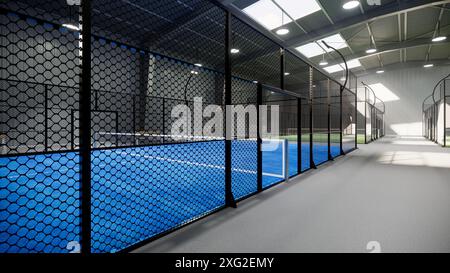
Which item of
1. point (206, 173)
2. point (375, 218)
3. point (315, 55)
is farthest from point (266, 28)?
point (375, 218)

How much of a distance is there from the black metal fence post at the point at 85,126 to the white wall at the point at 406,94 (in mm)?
22499

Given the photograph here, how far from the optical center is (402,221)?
6.36 feet

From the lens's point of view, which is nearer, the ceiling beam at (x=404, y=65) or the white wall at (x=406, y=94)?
the ceiling beam at (x=404, y=65)

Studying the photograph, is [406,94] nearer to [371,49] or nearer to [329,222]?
[371,49]

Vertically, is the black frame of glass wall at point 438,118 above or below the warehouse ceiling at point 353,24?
below

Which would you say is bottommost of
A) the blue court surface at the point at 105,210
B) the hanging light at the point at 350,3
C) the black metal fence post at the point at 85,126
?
the blue court surface at the point at 105,210

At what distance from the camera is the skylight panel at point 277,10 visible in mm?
8203

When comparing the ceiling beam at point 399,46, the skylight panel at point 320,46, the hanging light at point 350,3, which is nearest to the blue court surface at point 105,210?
the hanging light at point 350,3

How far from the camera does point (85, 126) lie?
1.23 m

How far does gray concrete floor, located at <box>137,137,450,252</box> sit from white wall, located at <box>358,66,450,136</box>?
61.2 ft

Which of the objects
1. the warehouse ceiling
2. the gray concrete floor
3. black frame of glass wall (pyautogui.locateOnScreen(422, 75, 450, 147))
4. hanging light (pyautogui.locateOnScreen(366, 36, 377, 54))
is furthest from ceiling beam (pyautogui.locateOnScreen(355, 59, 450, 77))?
the gray concrete floor

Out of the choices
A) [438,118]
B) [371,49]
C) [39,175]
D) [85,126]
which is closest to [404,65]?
[371,49]

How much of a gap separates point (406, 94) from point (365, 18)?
12.9 meters

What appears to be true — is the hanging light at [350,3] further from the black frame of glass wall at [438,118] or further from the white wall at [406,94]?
the white wall at [406,94]
